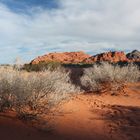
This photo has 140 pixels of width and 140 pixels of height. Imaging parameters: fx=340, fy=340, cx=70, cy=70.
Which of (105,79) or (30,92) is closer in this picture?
(30,92)

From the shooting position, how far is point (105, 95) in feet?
58.1

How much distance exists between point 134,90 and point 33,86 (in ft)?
31.8

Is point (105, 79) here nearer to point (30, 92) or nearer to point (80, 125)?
point (80, 125)

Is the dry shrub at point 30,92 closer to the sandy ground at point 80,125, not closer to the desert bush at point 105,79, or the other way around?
the sandy ground at point 80,125

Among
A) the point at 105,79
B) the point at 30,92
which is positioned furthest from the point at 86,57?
the point at 30,92

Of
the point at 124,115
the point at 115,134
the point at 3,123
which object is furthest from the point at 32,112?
the point at 124,115

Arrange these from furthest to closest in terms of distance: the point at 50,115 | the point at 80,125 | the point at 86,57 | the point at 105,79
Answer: the point at 86,57 → the point at 105,79 → the point at 50,115 → the point at 80,125

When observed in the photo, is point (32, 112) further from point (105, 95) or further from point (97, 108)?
point (105, 95)

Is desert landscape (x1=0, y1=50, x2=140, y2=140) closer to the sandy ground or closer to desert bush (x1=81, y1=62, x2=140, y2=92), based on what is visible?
the sandy ground

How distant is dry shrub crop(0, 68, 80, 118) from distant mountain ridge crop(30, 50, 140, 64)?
52031mm

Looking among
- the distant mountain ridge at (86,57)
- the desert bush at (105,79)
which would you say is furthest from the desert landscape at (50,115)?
the distant mountain ridge at (86,57)

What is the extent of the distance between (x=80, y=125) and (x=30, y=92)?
1741 mm

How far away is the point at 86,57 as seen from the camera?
279 feet

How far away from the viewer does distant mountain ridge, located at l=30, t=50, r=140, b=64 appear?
69.4 metres
